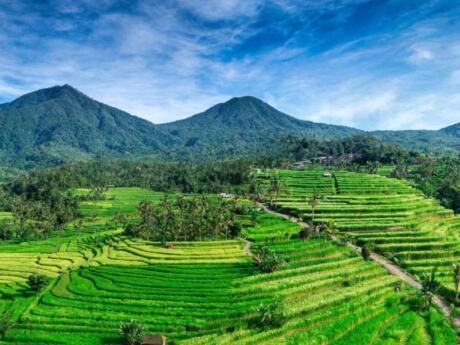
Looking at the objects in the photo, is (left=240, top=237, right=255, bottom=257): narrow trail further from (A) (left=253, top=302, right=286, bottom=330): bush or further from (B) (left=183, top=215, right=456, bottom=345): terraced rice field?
(A) (left=253, top=302, right=286, bottom=330): bush

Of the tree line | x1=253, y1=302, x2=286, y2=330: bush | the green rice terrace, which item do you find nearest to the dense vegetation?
the tree line

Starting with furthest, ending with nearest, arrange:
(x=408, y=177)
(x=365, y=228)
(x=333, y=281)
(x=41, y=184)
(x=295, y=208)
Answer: (x=41, y=184)
(x=408, y=177)
(x=295, y=208)
(x=365, y=228)
(x=333, y=281)

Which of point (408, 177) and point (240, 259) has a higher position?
point (408, 177)

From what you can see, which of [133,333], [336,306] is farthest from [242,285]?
[133,333]

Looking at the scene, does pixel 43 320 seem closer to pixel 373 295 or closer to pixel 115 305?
pixel 115 305

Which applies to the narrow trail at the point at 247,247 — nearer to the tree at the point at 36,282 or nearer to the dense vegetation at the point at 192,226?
the dense vegetation at the point at 192,226

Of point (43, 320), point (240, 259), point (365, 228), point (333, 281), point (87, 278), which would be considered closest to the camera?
point (43, 320)

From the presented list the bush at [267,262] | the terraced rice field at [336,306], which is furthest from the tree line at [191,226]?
the bush at [267,262]

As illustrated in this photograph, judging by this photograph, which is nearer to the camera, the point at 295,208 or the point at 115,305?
the point at 115,305

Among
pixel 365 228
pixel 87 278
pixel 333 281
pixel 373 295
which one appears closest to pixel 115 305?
pixel 87 278
